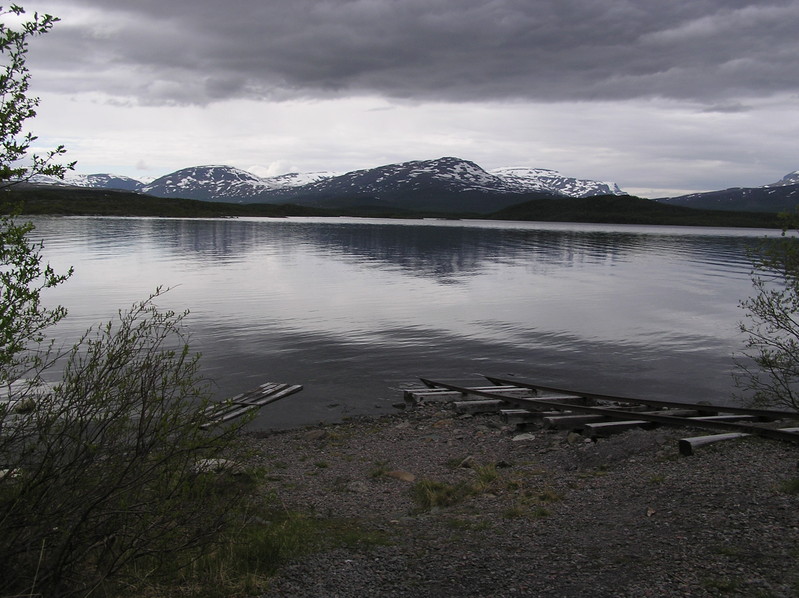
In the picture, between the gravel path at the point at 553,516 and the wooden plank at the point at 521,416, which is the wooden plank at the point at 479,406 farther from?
the gravel path at the point at 553,516

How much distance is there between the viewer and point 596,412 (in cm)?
1614

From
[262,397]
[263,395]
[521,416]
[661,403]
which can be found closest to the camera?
[521,416]

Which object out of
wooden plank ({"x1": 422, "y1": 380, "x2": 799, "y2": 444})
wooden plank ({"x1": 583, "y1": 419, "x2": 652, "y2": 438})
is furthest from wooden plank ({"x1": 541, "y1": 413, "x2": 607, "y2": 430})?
wooden plank ({"x1": 583, "y1": 419, "x2": 652, "y2": 438})

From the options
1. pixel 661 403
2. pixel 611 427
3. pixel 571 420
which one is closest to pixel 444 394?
pixel 571 420

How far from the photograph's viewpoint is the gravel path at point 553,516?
7324 mm

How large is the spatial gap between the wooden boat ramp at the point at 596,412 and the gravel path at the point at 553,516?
1.80 feet

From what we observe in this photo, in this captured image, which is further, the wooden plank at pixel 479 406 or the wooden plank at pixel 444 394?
the wooden plank at pixel 444 394

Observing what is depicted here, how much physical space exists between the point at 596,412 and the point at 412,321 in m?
18.8

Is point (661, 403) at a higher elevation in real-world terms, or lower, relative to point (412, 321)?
lower

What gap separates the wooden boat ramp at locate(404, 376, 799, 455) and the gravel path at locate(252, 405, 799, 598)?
1.80 ft

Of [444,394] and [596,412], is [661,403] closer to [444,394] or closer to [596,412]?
[596,412]

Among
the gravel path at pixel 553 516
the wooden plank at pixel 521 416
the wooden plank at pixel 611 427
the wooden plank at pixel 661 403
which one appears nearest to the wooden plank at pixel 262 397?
the gravel path at pixel 553 516

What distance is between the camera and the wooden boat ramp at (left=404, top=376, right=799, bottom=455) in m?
13.1

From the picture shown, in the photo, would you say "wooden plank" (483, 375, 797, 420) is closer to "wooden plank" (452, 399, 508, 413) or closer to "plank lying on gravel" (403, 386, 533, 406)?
"plank lying on gravel" (403, 386, 533, 406)
